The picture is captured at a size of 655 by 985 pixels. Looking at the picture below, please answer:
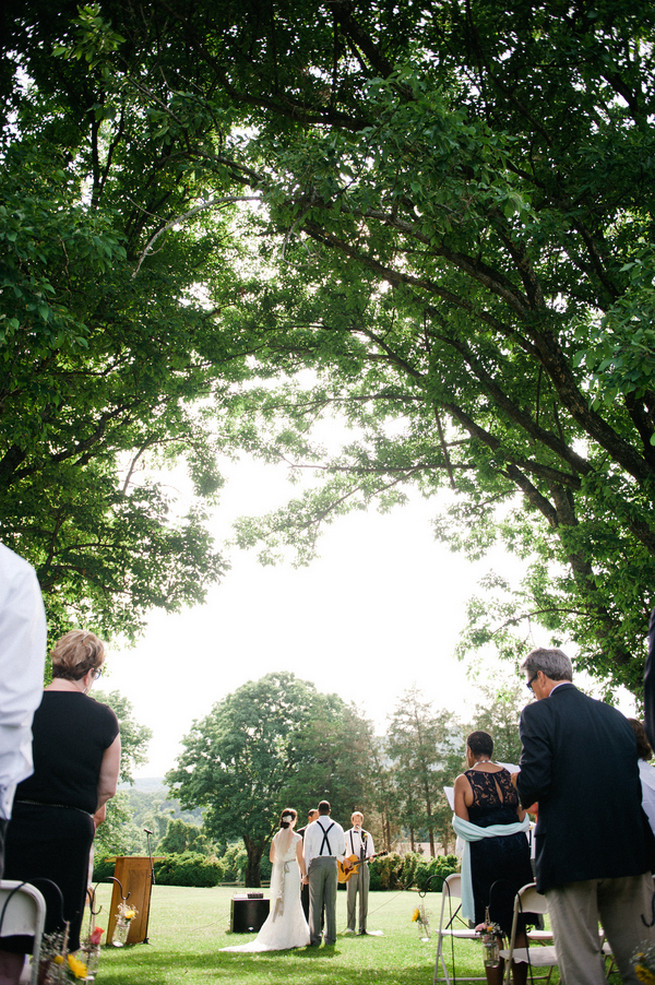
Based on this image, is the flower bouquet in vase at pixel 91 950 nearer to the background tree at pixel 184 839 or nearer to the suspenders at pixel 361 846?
the suspenders at pixel 361 846

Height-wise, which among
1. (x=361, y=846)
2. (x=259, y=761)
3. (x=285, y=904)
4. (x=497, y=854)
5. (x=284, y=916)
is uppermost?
(x=259, y=761)

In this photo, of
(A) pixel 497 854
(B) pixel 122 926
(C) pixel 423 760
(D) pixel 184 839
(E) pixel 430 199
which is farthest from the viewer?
(C) pixel 423 760

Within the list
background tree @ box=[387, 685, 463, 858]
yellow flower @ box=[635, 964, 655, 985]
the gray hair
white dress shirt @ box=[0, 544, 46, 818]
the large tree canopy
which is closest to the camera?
white dress shirt @ box=[0, 544, 46, 818]

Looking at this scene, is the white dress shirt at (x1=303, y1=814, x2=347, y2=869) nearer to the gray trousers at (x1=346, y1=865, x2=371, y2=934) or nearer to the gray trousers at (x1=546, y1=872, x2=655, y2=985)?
the gray trousers at (x1=346, y1=865, x2=371, y2=934)

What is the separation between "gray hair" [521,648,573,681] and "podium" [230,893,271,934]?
33.3 ft

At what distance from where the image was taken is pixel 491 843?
5156 millimetres

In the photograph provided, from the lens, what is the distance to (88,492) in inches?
484

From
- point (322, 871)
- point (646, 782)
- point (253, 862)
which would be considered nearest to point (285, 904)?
point (322, 871)

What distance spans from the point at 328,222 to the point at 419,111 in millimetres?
1549

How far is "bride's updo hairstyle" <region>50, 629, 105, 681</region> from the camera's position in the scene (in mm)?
3455

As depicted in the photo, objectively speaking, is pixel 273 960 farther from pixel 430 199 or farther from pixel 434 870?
pixel 434 870

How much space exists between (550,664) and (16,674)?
2.97 metres

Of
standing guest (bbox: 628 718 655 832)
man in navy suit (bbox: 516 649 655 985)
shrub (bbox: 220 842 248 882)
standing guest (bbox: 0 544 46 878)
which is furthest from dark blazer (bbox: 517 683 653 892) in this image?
shrub (bbox: 220 842 248 882)

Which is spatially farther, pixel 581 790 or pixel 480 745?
pixel 480 745
